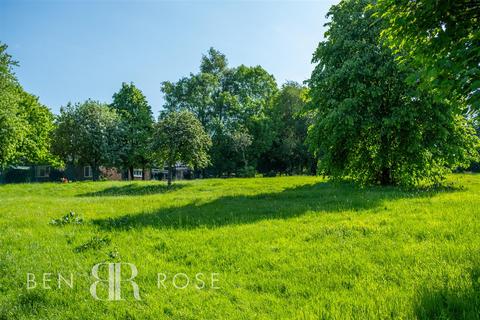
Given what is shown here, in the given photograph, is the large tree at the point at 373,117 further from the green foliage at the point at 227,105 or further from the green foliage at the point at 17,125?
the green foliage at the point at 227,105

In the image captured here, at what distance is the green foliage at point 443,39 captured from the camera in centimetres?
599

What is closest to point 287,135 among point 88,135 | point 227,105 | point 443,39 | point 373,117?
point 227,105

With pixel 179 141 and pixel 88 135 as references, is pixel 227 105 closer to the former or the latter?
pixel 88 135

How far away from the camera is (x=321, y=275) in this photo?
6102 millimetres

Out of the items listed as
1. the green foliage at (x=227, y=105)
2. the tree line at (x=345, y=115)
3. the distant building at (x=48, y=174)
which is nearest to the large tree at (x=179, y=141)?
the tree line at (x=345, y=115)

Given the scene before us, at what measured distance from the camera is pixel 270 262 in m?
6.95

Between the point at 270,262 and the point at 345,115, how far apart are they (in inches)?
504

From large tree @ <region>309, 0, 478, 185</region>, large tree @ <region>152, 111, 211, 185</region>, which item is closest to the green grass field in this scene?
large tree @ <region>309, 0, 478, 185</region>

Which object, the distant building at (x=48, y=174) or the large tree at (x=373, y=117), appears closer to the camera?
the large tree at (x=373, y=117)

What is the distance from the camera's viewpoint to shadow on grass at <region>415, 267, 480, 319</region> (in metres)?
4.36

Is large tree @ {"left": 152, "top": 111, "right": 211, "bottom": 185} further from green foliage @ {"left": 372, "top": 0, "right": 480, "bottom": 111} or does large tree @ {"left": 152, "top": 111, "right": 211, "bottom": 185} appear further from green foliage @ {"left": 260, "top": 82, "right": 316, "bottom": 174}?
green foliage @ {"left": 260, "top": 82, "right": 316, "bottom": 174}

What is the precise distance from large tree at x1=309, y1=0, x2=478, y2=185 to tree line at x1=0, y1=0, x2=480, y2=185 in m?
0.06

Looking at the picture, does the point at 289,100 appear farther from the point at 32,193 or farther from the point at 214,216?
the point at 214,216

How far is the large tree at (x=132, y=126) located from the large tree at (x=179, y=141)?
15.9 m
